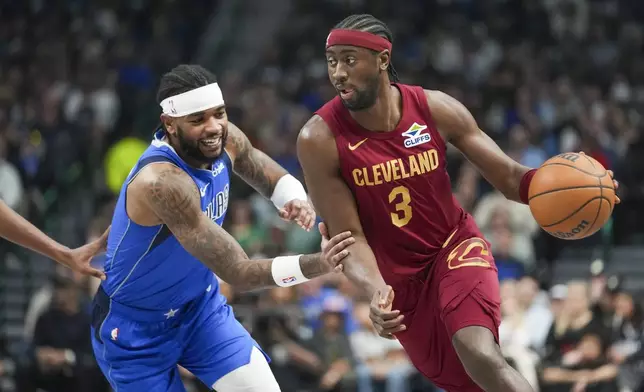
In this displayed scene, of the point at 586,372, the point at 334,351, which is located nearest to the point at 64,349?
the point at 334,351

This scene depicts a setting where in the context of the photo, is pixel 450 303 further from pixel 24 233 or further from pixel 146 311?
pixel 24 233

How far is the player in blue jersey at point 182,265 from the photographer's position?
6.32m

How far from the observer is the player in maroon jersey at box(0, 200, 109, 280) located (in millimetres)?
6574

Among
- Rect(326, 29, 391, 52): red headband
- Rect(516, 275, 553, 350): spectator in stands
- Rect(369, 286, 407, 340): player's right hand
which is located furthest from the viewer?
Rect(516, 275, 553, 350): spectator in stands

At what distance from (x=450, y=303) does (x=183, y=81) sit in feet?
6.48

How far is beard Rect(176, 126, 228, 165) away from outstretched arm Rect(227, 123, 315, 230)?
502 mm

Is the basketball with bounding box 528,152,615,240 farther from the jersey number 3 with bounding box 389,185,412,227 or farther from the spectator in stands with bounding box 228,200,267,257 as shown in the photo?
the spectator in stands with bounding box 228,200,267,257

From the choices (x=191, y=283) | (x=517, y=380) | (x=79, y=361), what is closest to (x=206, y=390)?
(x=79, y=361)

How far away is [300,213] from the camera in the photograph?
7.02 m

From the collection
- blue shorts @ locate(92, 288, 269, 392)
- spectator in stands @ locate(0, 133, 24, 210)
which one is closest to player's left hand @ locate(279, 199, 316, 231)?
blue shorts @ locate(92, 288, 269, 392)

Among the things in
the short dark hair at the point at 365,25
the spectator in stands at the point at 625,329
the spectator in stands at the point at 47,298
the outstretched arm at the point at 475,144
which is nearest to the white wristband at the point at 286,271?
the outstretched arm at the point at 475,144

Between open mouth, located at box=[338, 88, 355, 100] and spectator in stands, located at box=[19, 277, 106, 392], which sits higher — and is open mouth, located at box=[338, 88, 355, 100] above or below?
above

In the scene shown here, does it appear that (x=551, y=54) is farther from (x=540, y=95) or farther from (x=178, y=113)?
(x=178, y=113)

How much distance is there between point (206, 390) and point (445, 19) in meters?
8.90
